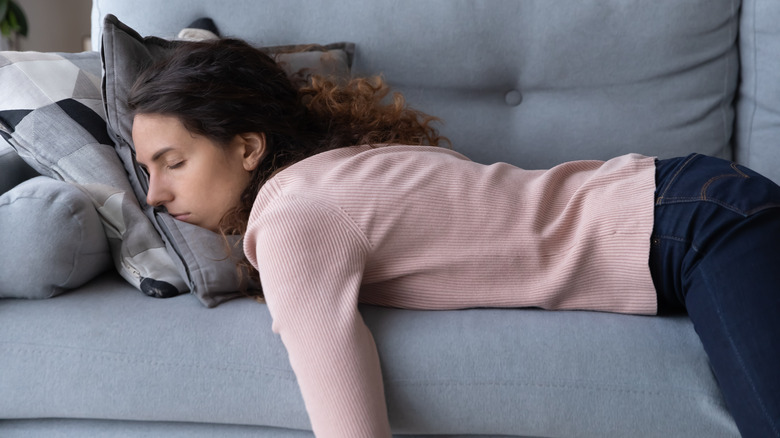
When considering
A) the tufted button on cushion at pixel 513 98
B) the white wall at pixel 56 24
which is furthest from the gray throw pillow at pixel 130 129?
the white wall at pixel 56 24

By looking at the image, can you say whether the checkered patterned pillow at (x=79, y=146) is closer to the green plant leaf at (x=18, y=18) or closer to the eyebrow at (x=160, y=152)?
the eyebrow at (x=160, y=152)

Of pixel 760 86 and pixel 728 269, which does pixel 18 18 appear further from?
pixel 728 269

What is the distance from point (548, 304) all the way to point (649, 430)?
244 mm

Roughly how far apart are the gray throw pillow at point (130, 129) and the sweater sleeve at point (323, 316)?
169 millimetres

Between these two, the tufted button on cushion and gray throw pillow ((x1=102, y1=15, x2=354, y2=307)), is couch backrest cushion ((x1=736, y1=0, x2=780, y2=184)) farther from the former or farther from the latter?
gray throw pillow ((x1=102, y1=15, x2=354, y2=307))

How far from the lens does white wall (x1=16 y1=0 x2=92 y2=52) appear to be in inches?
138

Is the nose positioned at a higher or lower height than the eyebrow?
lower

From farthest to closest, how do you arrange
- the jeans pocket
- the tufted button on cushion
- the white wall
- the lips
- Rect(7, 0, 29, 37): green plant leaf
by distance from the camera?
the white wall, Rect(7, 0, 29, 37): green plant leaf, the tufted button on cushion, the lips, the jeans pocket

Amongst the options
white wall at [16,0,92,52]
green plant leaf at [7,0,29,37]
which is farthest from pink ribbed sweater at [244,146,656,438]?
white wall at [16,0,92,52]

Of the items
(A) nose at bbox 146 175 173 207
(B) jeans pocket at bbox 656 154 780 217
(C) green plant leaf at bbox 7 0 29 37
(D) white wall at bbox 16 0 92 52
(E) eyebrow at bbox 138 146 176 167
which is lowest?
(D) white wall at bbox 16 0 92 52

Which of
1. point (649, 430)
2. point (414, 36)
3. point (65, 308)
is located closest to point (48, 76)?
point (65, 308)

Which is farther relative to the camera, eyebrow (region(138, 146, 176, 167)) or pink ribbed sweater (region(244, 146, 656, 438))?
eyebrow (region(138, 146, 176, 167))

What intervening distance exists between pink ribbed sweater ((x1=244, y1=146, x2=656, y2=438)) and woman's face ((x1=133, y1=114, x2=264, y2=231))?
16 cm

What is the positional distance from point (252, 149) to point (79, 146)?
0.34m
